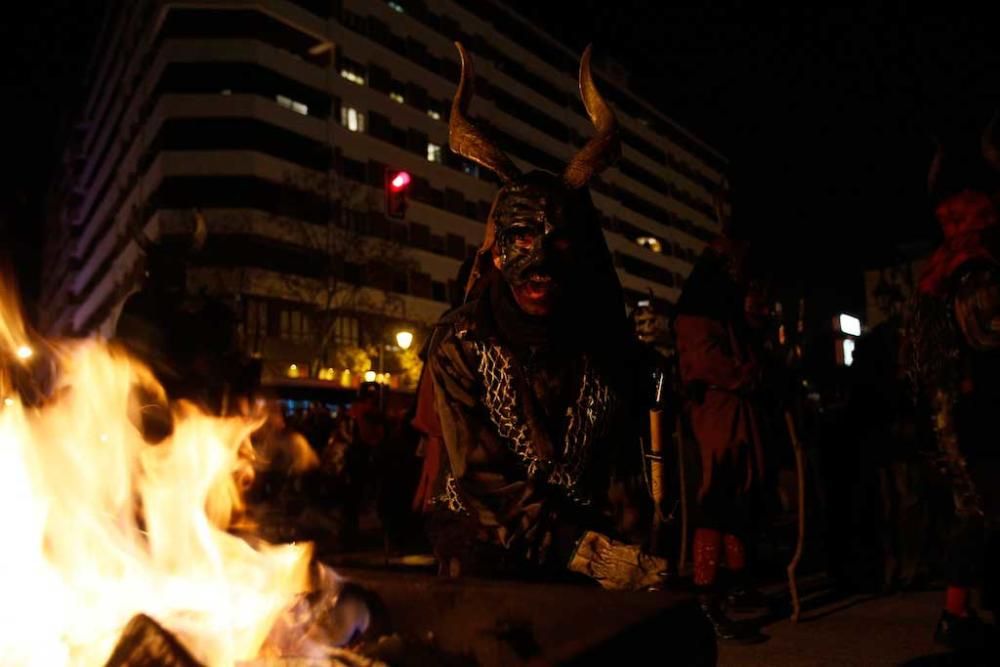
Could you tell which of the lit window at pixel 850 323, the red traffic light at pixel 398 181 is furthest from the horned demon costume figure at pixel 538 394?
the red traffic light at pixel 398 181

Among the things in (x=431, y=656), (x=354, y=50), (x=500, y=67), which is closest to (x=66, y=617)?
(x=431, y=656)

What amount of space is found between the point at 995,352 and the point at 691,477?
7.10ft

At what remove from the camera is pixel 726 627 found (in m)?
4.89

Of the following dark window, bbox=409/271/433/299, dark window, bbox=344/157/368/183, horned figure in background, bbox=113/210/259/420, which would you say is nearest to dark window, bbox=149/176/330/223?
dark window, bbox=344/157/368/183

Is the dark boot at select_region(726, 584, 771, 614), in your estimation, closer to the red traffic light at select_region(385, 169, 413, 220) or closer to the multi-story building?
the red traffic light at select_region(385, 169, 413, 220)

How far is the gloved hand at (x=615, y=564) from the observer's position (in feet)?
8.44

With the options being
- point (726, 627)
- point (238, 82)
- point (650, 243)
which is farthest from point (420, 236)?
point (726, 627)

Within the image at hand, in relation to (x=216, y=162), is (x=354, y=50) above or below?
above

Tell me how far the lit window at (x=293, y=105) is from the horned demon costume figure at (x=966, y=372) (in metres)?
43.4

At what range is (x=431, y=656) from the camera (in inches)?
94.6

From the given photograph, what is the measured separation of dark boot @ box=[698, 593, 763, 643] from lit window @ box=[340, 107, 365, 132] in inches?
1753

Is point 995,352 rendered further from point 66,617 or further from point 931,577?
point 66,617

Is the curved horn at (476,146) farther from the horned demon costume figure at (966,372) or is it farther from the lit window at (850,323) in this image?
the lit window at (850,323)

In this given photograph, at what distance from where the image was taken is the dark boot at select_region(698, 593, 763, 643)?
15.9 feet
